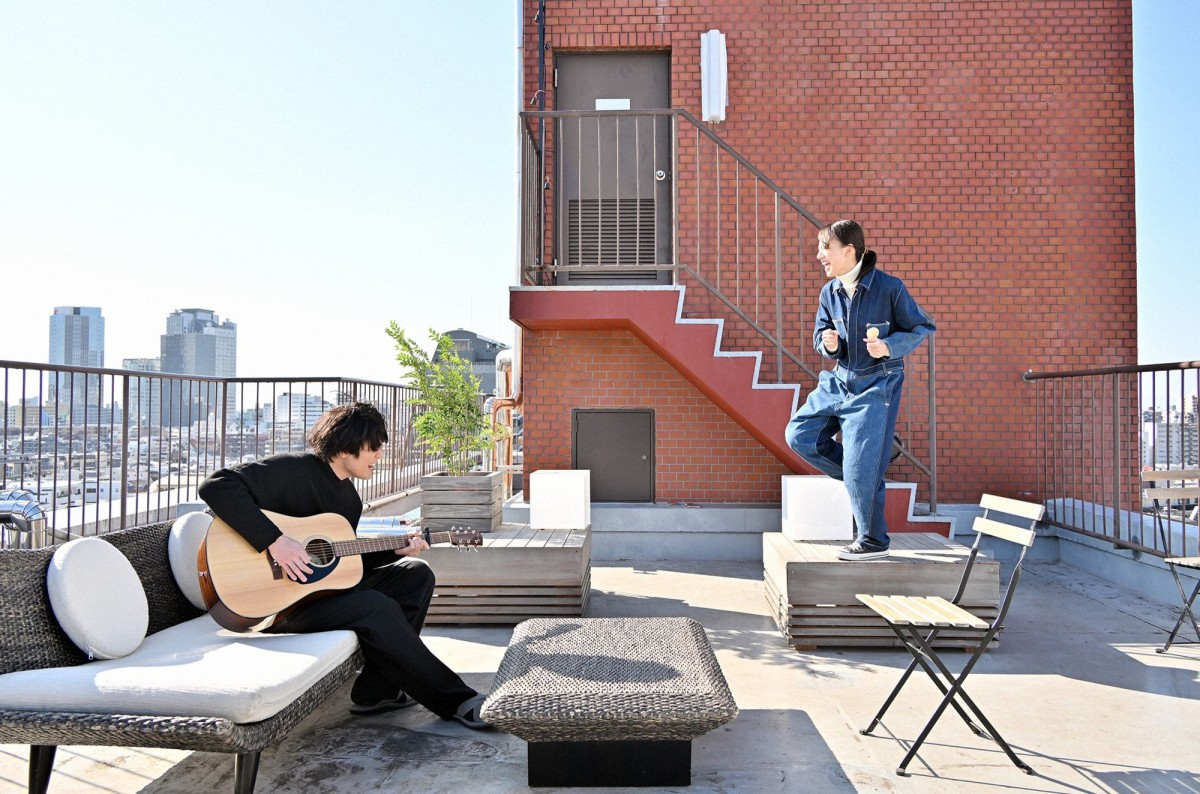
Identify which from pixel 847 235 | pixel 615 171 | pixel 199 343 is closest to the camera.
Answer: pixel 847 235

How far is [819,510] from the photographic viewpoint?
4.80m

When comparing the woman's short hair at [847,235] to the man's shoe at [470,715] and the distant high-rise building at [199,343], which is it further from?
the distant high-rise building at [199,343]

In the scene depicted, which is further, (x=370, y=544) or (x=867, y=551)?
(x=867, y=551)

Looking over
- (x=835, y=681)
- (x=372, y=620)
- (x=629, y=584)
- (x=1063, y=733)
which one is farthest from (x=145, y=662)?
(x=629, y=584)

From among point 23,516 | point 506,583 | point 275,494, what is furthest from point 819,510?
point 23,516

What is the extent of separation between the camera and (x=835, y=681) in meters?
3.50

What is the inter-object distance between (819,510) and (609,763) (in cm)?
272

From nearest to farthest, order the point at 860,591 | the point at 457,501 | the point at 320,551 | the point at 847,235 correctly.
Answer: the point at 320,551 < the point at 860,591 < the point at 847,235 < the point at 457,501

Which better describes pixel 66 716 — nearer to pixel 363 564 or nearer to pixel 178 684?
pixel 178 684

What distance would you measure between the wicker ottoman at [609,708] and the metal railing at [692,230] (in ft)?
15.0

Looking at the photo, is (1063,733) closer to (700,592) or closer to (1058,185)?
(700,592)

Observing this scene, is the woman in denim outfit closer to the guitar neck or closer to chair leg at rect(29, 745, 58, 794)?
the guitar neck

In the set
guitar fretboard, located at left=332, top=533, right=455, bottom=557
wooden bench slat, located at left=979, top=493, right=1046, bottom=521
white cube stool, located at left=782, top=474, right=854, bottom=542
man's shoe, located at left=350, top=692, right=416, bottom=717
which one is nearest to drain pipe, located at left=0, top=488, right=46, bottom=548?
guitar fretboard, located at left=332, top=533, right=455, bottom=557

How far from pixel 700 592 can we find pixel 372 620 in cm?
295
